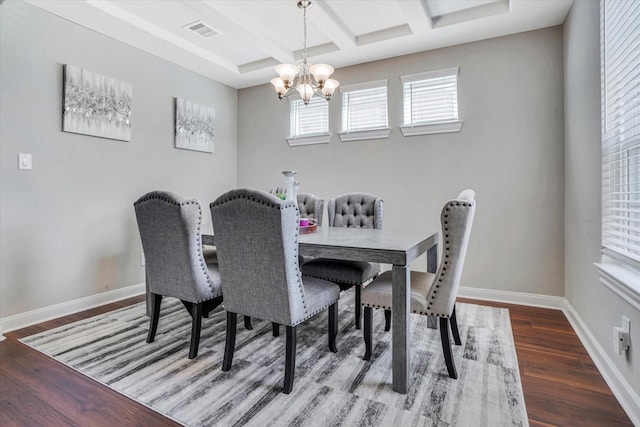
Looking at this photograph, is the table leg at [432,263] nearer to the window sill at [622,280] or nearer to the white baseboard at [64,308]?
the window sill at [622,280]

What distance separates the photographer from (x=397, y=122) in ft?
11.8

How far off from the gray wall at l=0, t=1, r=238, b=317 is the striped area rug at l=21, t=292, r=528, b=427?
57 cm

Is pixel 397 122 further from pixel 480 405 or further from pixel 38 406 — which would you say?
pixel 38 406

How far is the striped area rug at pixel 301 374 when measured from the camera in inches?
59.6

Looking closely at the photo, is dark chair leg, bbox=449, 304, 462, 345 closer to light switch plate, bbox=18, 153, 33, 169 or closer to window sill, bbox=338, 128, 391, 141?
window sill, bbox=338, 128, 391, 141

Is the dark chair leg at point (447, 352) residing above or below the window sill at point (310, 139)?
below

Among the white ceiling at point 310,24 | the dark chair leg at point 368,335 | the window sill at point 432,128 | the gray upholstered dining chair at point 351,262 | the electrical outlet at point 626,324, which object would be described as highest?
the white ceiling at point 310,24

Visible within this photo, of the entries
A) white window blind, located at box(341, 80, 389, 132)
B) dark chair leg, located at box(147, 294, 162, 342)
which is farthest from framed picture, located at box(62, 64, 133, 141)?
white window blind, located at box(341, 80, 389, 132)

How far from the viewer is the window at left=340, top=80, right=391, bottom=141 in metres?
3.70

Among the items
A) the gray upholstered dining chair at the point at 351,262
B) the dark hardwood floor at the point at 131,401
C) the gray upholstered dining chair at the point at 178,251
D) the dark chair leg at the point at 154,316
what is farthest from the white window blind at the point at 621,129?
the dark chair leg at the point at 154,316

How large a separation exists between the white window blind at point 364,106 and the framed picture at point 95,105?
7.47 feet

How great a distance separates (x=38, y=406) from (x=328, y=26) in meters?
3.26

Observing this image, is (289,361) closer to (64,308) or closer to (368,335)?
(368,335)

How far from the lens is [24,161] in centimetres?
257
